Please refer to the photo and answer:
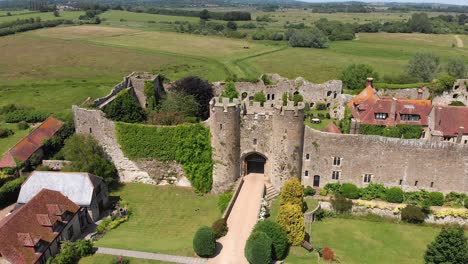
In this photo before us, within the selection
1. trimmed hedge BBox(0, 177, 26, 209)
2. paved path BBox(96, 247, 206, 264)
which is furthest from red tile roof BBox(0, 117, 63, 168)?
paved path BBox(96, 247, 206, 264)

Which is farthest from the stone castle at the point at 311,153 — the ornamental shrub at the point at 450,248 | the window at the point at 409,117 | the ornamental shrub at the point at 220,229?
the window at the point at 409,117

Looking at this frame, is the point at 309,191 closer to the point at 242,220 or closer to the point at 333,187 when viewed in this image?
the point at 333,187

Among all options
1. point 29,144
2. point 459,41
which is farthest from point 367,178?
point 459,41

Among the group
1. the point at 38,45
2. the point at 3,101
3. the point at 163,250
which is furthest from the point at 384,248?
the point at 38,45

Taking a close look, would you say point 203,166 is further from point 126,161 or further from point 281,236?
point 281,236

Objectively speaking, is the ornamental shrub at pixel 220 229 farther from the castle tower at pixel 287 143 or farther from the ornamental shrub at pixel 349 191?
the ornamental shrub at pixel 349 191

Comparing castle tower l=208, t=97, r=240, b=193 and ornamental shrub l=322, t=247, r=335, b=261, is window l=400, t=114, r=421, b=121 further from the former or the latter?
ornamental shrub l=322, t=247, r=335, b=261

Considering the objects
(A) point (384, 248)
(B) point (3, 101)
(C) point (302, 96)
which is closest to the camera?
(A) point (384, 248)
